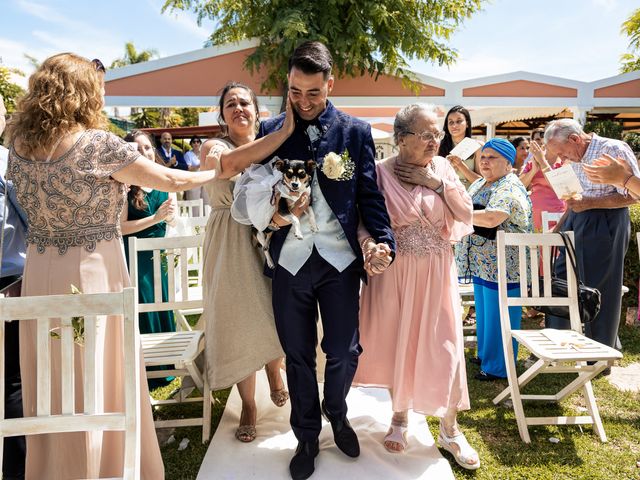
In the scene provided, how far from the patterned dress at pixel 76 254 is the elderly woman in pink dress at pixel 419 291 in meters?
1.43

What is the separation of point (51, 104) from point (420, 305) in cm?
218

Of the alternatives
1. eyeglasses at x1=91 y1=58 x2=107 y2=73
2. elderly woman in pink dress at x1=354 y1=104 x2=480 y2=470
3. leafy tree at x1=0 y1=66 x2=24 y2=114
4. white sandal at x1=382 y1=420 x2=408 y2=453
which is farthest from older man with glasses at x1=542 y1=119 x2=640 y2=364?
leafy tree at x1=0 y1=66 x2=24 y2=114

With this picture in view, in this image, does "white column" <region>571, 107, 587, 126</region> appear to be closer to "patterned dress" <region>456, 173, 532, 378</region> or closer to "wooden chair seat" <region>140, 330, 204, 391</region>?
"patterned dress" <region>456, 173, 532, 378</region>

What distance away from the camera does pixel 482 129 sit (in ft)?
74.7

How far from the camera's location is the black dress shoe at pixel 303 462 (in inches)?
110

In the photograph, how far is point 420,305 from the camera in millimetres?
2910

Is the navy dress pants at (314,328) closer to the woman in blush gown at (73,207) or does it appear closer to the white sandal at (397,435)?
the white sandal at (397,435)

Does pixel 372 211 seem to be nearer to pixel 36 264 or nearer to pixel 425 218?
pixel 425 218

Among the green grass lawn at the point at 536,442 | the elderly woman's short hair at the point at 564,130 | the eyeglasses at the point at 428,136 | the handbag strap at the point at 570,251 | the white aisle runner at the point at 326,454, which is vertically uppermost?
the elderly woman's short hair at the point at 564,130

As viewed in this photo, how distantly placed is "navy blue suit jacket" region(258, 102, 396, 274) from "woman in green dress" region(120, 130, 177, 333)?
1674 mm

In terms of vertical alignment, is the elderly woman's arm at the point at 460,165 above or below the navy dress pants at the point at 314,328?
above

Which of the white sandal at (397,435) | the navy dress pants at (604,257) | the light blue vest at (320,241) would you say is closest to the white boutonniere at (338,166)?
the light blue vest at (320,241)

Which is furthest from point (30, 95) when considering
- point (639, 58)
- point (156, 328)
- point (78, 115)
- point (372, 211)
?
point (639, 58)

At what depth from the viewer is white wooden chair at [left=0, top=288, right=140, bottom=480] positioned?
1929 millimetres
